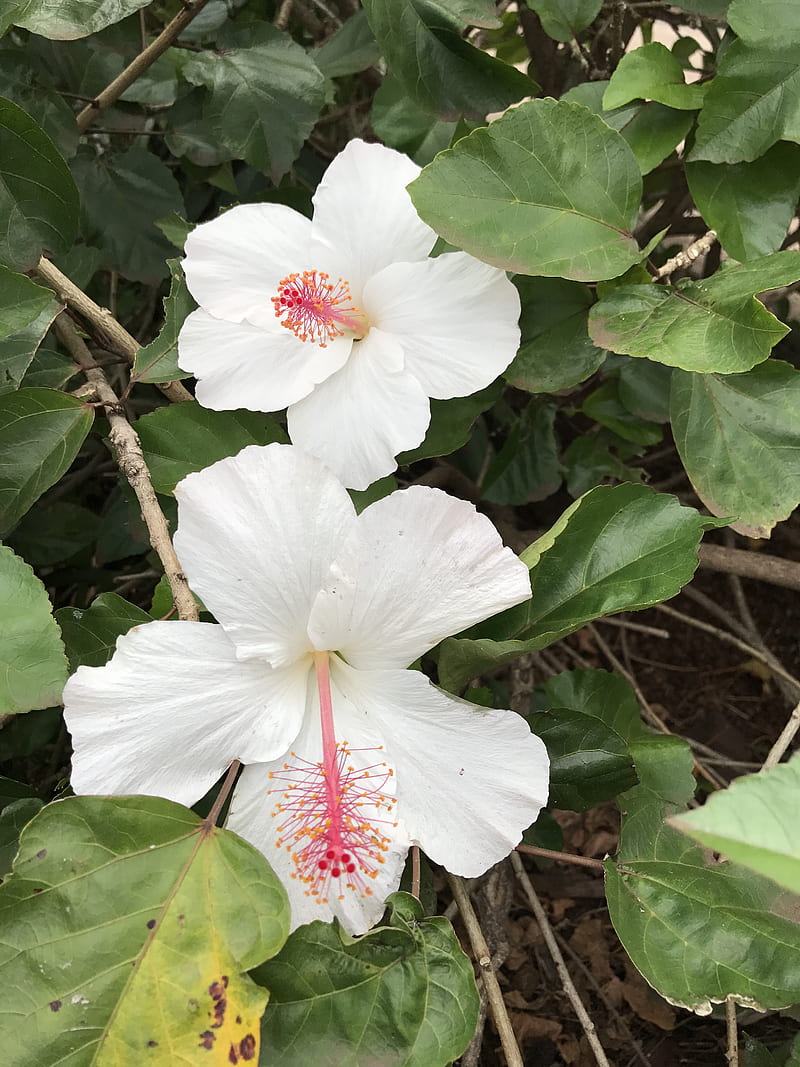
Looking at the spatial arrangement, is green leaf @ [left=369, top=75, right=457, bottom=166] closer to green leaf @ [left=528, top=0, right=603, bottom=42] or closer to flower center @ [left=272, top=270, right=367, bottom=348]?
green leaf @ [left=528, top=0, right=603, bottom=42]

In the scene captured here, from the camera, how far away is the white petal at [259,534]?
0.67 meters

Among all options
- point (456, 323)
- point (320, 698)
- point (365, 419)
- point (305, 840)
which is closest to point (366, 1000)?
point (305, 840)

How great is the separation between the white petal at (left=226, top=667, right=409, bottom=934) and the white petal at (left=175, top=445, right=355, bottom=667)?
0.11m

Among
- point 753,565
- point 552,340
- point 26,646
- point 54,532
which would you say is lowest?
point 54,532

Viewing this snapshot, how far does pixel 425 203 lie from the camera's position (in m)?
0.78

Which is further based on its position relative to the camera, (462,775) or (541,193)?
(541,193)

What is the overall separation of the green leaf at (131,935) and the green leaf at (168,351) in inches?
16.5

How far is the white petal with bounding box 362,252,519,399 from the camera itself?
31.8 inches

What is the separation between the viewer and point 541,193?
828mm

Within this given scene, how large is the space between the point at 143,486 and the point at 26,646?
0.20 m

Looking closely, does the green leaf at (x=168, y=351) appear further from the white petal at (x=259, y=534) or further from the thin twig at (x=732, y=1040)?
the thin twig at (x=732, y=1040)

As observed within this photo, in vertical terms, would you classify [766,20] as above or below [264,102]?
above

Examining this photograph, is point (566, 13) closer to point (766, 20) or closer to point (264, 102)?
point (766, 20)

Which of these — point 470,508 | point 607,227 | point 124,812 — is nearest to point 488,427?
point 607,227
